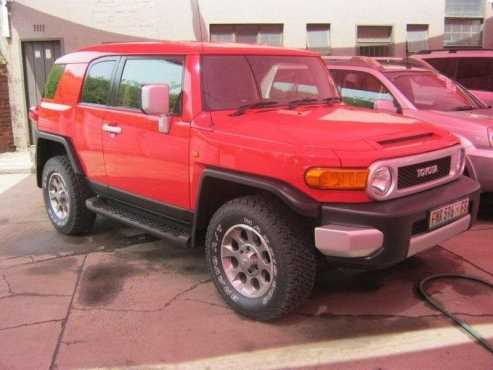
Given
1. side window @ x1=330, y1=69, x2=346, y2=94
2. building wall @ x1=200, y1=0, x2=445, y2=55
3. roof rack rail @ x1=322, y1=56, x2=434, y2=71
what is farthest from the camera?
building wall @ x1=200, y1=0, x2=445, y2=55

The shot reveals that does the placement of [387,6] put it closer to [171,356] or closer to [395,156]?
[395,156]

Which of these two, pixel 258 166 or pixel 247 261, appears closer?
pixel 258 166

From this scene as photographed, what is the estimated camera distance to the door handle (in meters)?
4.75

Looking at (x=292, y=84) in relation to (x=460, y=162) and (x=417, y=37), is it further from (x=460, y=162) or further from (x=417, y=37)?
(x=417, y=37)

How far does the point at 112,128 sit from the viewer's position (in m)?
4.82

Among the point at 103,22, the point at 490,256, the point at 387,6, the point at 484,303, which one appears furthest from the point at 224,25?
the point at 484,303

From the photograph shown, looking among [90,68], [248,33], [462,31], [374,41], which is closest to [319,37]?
[374,41]

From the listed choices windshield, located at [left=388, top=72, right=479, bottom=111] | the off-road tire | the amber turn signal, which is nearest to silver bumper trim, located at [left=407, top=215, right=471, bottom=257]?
the amber turn signal

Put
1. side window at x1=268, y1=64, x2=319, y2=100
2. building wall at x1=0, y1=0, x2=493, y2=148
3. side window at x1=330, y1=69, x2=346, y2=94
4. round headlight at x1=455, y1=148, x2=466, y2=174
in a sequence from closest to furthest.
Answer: round headlight at x1=455, y1=148, x2=466, y2=174
side window at x1=268, y1=64, x2=319, y2=100
side window at x1=330, y1=69, x2=346, y2=94
building wall at x1=0, y1=0, x2=493, y2=148

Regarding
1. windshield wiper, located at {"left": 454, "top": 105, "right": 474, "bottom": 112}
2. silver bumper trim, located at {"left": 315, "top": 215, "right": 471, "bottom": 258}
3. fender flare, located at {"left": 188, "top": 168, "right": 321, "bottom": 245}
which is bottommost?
silver bumper trim, located at {"left": 315, "top": 215, "right": 471, "bottom": 258}

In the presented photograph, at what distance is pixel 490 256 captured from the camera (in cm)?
495

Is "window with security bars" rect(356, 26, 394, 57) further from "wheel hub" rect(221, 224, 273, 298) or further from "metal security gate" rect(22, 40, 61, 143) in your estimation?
"wheel hub" rect(221, 224, 273, 298)

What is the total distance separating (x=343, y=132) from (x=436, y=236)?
0.89 metres

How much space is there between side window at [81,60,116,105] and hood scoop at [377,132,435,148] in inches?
99.3
